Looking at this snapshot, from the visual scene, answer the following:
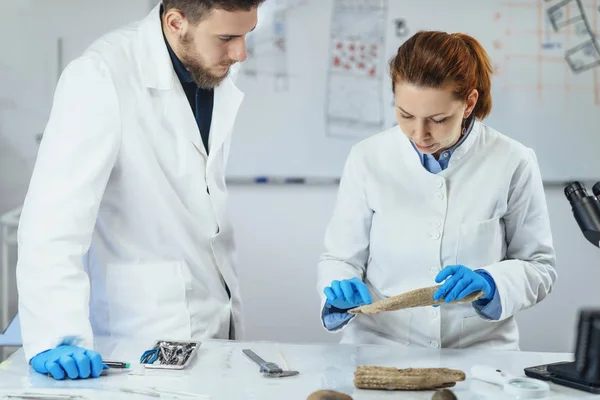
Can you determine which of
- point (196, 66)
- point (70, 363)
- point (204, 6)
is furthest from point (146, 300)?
point (204, 6)

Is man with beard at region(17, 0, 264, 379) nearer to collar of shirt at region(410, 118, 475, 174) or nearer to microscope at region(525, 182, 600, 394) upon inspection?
collar of shirt at region(410, 118, 475, 174)

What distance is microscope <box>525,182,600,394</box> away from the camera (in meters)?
1.48

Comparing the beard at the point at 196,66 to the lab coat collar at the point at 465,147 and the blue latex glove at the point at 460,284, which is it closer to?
the lab coat collar at the point at 465,147

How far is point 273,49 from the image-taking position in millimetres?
3398

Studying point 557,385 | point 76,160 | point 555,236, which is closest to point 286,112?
point 555,236

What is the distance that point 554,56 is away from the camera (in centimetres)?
341

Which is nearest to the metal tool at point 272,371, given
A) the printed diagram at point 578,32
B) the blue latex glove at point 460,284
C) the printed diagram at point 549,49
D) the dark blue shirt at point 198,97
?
the blue latex glove at point 460,284

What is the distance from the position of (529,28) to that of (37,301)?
2.56m

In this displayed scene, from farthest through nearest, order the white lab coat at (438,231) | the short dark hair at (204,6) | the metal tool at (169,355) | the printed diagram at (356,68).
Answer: the printed diagram at (356,68) < the white lab coat at (438,231) < the short dark hair at (204,6) < the metal tool at (169,355)

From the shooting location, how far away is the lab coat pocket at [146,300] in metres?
1.82

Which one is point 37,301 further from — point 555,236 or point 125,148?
point 555,236

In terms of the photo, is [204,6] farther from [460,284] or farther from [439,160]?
[460,284]

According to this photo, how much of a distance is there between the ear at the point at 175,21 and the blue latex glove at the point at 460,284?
0.84 meters

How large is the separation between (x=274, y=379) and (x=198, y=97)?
81cm
